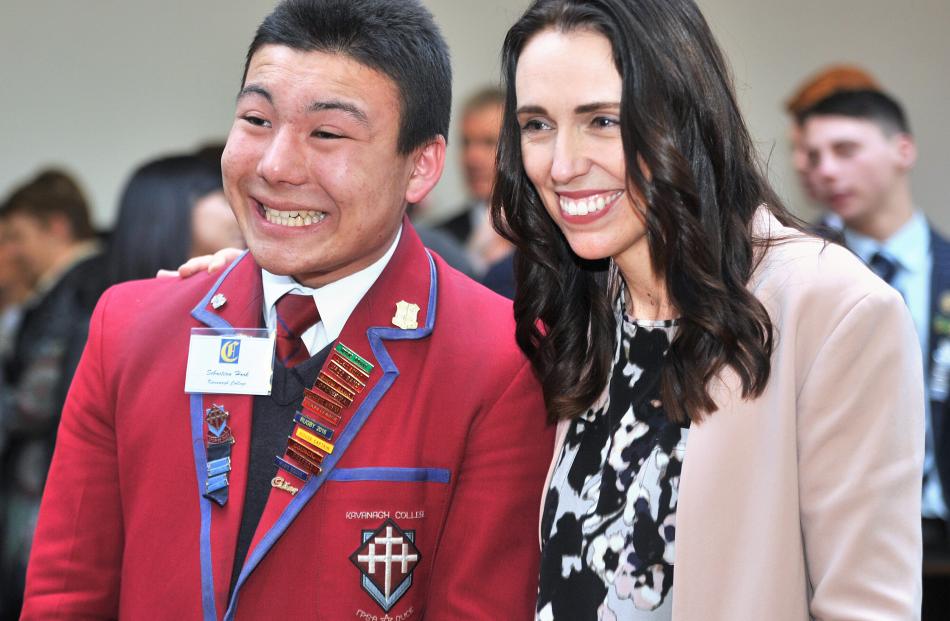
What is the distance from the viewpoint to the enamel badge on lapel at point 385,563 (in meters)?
1.87

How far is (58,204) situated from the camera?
17.0ft

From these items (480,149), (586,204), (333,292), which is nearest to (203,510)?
(333,292)

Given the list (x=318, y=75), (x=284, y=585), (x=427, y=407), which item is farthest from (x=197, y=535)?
(x=318, y=75)

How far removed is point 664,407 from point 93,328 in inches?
37.3

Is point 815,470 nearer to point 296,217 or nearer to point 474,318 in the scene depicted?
point 474,318

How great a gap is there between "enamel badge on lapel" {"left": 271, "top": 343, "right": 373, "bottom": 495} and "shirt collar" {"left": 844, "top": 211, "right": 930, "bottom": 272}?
2.40m

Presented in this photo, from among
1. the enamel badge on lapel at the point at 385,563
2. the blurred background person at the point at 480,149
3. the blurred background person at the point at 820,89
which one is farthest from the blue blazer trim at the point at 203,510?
the blurred background person at the point at 480,149

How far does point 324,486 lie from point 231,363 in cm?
26

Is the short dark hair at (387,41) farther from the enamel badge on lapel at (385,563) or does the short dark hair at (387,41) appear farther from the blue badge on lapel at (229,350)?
the enamel badge on lapel at (385,563)

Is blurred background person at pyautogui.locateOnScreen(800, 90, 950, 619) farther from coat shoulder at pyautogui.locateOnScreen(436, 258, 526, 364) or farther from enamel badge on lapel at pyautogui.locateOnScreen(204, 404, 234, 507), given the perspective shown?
enamel badge on lapel at pyautogui.locateOnScreen(204, 404, 234, 507)

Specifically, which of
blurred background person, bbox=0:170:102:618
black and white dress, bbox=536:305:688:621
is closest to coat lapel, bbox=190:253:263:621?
black and white dress, bbox=536:305:688:621

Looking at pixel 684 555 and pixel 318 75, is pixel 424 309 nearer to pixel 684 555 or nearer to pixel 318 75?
pixel 318 75

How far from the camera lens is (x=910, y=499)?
169 centimetres

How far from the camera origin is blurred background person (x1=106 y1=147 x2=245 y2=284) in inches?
138
